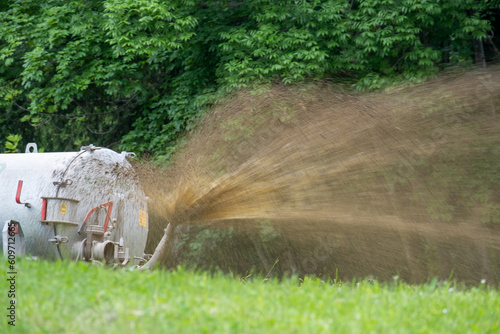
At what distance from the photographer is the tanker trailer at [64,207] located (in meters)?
7.10

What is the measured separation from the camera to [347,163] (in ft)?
26.1

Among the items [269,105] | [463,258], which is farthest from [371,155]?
[463,258]

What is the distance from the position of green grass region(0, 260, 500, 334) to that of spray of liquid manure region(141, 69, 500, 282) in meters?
2.30

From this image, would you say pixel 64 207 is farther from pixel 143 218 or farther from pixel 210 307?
pixel 210 307

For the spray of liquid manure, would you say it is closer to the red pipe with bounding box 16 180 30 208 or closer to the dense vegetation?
the dense vegetation

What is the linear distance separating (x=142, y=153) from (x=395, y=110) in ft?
20.3

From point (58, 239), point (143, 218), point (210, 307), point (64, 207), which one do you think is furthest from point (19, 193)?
point (210, 307)

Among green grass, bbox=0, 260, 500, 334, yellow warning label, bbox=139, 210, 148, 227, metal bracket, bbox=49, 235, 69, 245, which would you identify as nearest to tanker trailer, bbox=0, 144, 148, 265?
metal bracket, bbox=49, 235, 69, 245

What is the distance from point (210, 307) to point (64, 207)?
3836 mm

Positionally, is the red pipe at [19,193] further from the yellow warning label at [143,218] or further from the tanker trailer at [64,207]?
the yellow warning label at [143,218]

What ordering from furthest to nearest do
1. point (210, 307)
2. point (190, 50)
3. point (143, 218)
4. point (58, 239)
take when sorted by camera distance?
point (190, 50)
point (143, 218)
point (58, 239)
point (210, 307)

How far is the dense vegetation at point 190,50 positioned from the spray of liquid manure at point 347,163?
2.41 feet

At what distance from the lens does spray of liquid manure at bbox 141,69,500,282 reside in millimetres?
7289

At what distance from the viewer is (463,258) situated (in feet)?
37.9
